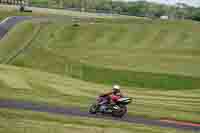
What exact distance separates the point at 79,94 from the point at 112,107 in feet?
29.0

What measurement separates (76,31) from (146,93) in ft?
102

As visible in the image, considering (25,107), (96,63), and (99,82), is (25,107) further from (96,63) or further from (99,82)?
(96,63)

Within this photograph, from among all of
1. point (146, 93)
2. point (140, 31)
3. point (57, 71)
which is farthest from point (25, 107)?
point (140, 31)

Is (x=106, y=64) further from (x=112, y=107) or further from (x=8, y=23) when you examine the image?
(x=8, y=23)

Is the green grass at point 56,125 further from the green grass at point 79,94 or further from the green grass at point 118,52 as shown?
the green grass at point 118,52

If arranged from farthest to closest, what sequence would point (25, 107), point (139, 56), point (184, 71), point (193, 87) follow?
point (139, 56) < point (184, 71) < point (193, 87) < point (25, 107)

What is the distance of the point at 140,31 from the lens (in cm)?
7675

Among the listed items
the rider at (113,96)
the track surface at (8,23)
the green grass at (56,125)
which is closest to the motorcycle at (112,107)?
the rider at (113,96)

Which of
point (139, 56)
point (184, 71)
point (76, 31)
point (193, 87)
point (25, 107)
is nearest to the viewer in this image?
point (25, 107)

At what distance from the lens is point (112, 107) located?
33.0 m

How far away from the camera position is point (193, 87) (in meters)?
50.3

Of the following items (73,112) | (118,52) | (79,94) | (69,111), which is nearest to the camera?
(73,112)

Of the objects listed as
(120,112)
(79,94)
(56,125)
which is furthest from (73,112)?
(79,94)

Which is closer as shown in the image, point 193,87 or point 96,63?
point 193,87
